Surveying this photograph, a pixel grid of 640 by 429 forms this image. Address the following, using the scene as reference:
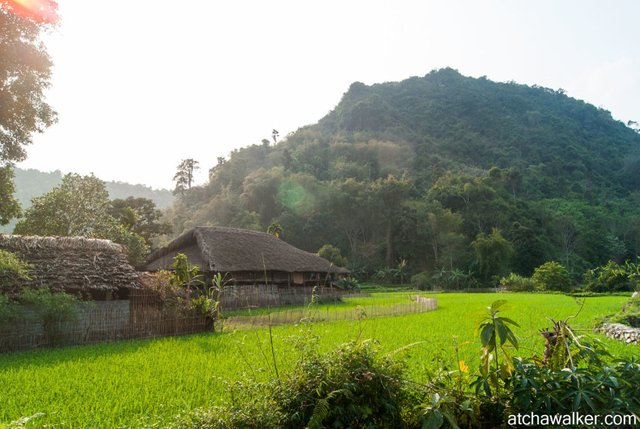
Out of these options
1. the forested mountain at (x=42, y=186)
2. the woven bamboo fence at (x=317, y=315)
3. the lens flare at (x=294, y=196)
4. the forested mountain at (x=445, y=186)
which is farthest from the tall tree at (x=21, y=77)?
the forested mountain at (x=42, y=186)

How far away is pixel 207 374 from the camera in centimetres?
600

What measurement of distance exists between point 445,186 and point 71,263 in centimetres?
3866

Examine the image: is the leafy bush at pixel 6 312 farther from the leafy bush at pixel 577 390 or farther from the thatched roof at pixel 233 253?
the thatched roof at pixel 233 253

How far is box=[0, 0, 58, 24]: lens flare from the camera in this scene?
1226 centimetres

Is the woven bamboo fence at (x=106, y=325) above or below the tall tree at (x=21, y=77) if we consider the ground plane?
below

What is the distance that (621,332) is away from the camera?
336 inches

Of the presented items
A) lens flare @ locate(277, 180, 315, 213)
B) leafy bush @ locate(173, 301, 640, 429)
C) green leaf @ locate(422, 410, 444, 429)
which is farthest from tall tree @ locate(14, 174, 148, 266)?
lens flare @ locate(277, 180, 315, 213)

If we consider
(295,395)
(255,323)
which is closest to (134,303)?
(255,323)

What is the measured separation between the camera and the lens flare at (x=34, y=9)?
12258 mm

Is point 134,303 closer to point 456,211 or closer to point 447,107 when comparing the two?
point 456,211

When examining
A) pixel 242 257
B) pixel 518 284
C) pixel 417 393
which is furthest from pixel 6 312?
pixel 518 284

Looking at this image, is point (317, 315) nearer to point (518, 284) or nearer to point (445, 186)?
point (518, 284)

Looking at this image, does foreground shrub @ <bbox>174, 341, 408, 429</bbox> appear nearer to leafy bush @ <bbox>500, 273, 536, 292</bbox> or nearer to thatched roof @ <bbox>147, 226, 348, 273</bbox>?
thatched roof @ <bbox>147, 226, 348, 273</bbox>

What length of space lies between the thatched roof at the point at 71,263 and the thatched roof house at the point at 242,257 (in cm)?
550
